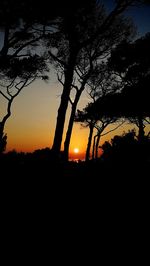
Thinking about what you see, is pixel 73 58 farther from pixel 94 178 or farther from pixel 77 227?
pixel 77 227

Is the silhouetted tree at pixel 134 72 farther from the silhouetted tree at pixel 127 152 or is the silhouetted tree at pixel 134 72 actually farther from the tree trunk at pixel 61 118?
the silhouetted tree at pixel 127 152

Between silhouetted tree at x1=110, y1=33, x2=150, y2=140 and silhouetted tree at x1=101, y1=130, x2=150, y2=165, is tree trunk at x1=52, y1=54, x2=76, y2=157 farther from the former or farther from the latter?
silhouetted tree at x1=110, y1=33, x2=150, y2=140

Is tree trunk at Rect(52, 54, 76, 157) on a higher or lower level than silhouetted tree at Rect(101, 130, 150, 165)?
higher

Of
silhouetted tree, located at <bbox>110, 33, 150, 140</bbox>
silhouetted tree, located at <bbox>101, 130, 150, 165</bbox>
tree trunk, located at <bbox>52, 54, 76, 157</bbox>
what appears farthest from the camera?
silhouetted tree, located at <bbox>110, 33, 150, 140</bbox>

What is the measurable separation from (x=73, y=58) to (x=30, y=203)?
9.51 metres

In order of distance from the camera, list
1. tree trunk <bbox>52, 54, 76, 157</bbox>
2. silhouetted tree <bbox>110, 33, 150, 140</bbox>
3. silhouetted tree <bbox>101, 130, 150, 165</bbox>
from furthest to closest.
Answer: silhouetted tree <bbox>110, 33, 150, 140</bbox> → tree trunk <bbox>52, 54, 76, 157</bbox> → silhouetted tree <bbox>101, 130, 150, 165</bbox>

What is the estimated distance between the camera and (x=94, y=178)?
657 centimetres

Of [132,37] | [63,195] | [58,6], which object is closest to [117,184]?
[63,195]

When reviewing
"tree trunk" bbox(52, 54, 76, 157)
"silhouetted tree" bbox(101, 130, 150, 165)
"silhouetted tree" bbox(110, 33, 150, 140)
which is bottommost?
"silhouetted tree" bbox(101, 130, 150, 165)

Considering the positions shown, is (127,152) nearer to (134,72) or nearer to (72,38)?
(72,38)

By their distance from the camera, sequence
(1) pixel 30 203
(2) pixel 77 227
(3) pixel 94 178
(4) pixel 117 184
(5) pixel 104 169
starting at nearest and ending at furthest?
(2) pixel 77 227, (1) pixel 30 203, (4) pixel 117 184, (3) pixel 94 178, (5) pixel 104 169

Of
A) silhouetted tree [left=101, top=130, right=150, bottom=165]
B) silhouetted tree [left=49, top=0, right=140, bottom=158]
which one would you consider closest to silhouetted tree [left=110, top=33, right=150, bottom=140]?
silhouetted tree [left=49, top=0, right=140, bottom=158]

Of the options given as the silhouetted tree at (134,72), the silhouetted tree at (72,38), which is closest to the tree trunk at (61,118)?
the silhouetted tree at (72,38)

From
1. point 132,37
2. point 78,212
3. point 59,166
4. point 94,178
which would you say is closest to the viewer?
point 78,212
